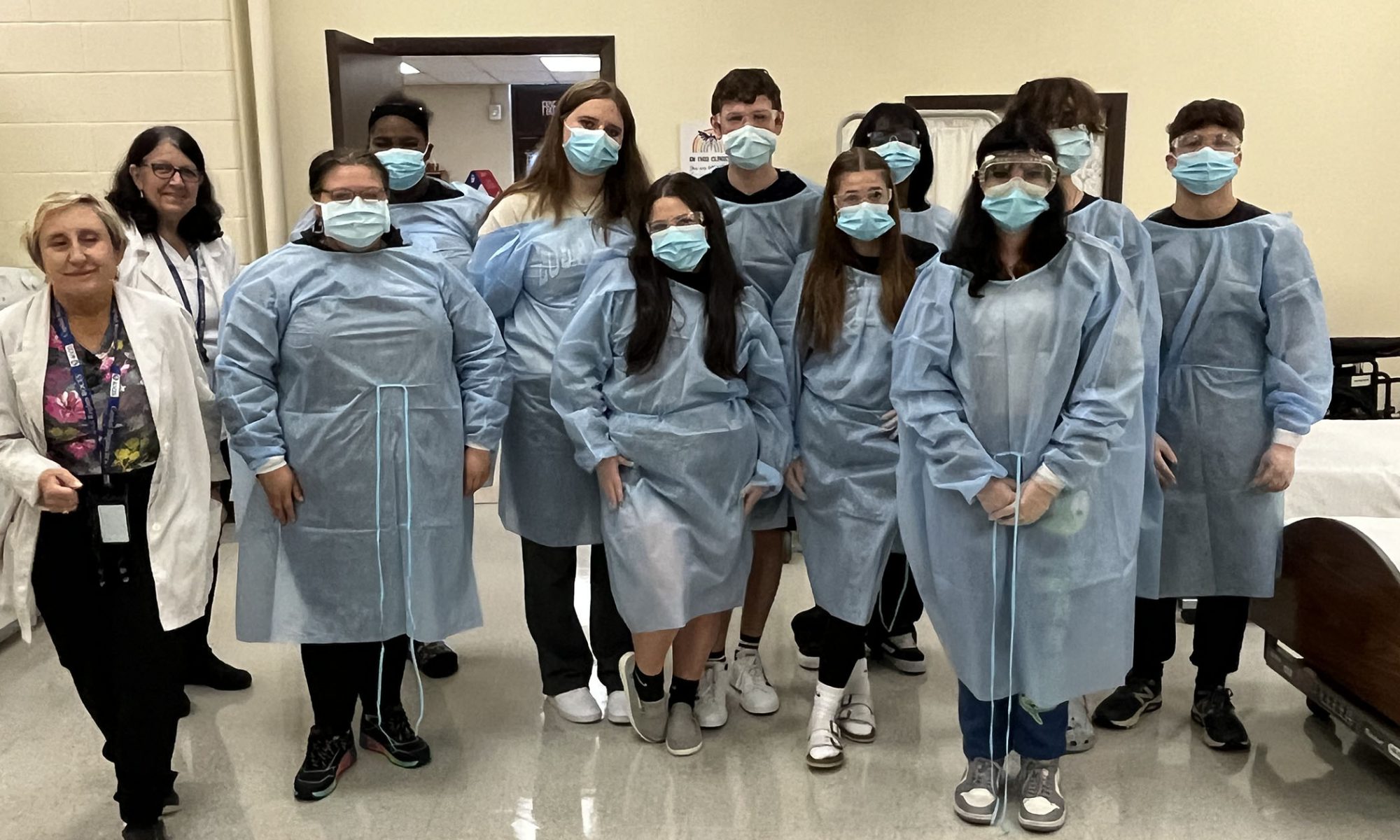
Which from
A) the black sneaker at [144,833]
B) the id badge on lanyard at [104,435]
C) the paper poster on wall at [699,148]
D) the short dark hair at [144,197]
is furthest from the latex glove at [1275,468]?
the paper poster on wall at [699,148]

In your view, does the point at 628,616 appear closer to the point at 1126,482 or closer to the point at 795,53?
the point at 1126,482

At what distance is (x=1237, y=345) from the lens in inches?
87.0

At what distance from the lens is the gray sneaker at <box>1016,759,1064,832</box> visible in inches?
80.0

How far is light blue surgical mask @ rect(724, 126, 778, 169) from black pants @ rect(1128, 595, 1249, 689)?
57.0 inches

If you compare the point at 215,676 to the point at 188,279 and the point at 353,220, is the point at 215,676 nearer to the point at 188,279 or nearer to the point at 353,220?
the point at 188,279

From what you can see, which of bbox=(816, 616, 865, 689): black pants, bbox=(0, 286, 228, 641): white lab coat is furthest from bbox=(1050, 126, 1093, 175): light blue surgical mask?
bbox=(0, 286, 228, 641): white lab coat

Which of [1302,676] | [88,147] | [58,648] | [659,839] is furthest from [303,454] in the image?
[88,147]

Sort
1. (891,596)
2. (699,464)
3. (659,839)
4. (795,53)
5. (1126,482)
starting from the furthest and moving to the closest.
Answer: (795,53), (891,596), (699,464), (659,839), (1126,482)

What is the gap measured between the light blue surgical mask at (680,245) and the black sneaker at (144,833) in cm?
160

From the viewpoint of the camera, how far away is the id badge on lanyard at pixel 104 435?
1.83 metres

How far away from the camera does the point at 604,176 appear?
2428mm

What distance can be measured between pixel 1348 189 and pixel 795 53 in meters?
2.83

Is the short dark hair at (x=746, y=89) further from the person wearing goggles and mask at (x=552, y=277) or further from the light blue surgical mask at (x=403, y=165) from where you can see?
the light blue surgical mask at (x=403, y=165)

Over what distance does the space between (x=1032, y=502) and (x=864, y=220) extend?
29.0 inches
